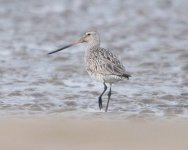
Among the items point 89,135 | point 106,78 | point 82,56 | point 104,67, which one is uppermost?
point 82,56

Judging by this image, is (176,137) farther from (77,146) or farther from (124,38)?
(124,38)

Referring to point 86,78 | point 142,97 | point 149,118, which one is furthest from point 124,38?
point 149,118

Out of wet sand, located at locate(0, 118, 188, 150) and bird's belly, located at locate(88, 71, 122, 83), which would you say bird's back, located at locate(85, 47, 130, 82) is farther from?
wet sand, located at locate(0, 118, 188, 150)

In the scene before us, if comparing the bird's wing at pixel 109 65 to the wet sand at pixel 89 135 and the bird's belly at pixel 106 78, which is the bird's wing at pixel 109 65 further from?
the wet sand at pixel 89 135

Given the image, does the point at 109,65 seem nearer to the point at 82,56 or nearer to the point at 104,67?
the point at 104,67

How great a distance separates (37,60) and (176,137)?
24.5ft

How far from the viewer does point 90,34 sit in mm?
12617

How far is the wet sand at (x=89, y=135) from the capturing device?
7.51 m

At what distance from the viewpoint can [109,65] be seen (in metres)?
11.6

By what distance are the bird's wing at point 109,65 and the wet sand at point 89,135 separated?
8.02 ft

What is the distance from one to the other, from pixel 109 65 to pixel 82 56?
154 inches

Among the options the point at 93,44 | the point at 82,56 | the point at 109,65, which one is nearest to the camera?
the point at 109,65

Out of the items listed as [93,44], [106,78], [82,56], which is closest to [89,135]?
[106,78]

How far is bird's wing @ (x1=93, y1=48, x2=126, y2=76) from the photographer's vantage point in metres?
11.5
